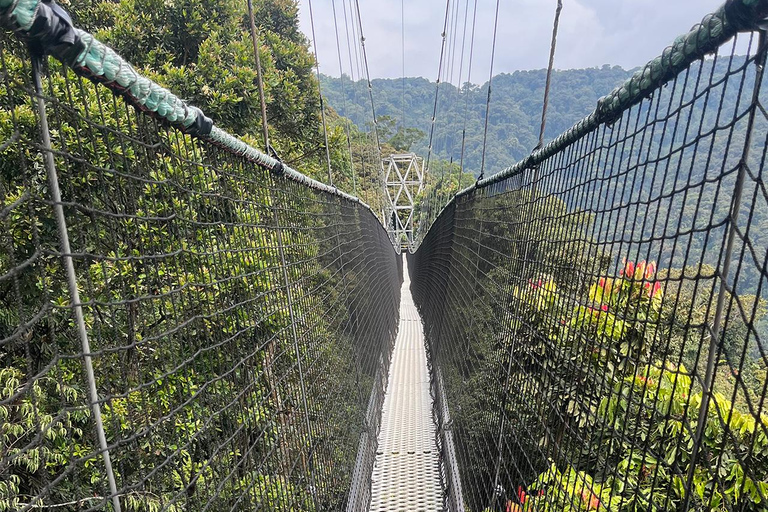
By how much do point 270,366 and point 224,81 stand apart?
12.1ft

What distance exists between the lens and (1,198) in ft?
1.70

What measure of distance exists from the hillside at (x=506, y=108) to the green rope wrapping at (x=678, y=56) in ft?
79.3

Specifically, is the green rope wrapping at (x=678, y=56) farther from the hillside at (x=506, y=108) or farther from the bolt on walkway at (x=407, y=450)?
the hillside at (x=506, y=108)

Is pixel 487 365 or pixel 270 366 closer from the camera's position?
pixel 270 366

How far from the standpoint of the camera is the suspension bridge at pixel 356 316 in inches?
25.2

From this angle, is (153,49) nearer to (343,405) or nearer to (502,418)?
(343,405)

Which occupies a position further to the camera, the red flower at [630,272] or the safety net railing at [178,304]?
the red flower at [630,272]

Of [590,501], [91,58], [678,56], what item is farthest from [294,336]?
[678,56]

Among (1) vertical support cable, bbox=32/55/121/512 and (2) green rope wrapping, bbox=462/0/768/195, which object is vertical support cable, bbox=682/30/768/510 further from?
(1) vertical support cable, bbox=32/55/121/512

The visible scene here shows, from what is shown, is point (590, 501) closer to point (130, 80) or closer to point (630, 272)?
point (630, 272)

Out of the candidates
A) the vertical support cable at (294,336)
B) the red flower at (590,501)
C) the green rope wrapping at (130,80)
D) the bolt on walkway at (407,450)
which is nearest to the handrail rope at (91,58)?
the green rope wrapping at (130,80)

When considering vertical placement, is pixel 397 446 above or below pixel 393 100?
below

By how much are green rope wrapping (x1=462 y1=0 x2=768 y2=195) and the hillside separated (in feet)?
79.3

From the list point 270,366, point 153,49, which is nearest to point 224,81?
point 153,49
